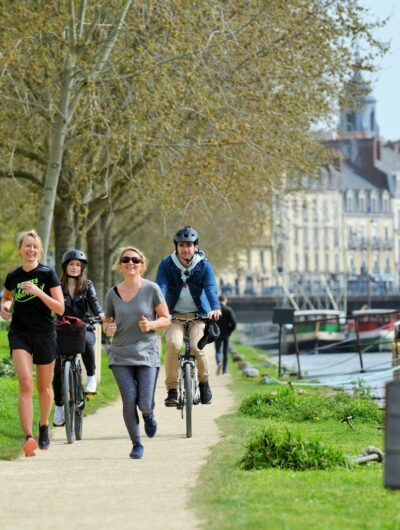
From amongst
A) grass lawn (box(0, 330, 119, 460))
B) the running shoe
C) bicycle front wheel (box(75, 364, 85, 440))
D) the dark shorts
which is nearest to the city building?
grass lawn (box(0, 330, 119, 460))

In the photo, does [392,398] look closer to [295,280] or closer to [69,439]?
[69,439]

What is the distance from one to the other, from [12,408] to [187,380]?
3232 mm

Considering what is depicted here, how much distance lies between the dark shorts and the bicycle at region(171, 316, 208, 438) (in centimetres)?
213

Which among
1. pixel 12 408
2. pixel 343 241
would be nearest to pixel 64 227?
pixel 12 408

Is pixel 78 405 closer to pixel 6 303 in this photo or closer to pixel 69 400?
pixel 69 400

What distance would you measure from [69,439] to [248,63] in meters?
19.2

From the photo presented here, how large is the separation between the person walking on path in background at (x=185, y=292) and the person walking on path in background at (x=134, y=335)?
1665 millimetres

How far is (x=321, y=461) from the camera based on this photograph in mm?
13211

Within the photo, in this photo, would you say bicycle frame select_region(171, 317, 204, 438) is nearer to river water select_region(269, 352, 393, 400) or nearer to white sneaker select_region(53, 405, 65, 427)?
white sneaker select_region(53, 405, 65, 427)

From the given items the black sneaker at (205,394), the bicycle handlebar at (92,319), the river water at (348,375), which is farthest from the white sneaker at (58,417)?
the river water at (348,375)

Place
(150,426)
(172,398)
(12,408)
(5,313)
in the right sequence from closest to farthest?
(5,313) < (150,426) < (172,398) < (12,408)

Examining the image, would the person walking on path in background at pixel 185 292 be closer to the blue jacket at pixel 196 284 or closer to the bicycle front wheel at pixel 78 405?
the blue jacket at pixel 196 284

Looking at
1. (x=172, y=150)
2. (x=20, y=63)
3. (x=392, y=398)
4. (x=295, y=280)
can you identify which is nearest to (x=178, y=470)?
(x=392, y=398)

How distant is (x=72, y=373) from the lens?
16.8 metres
